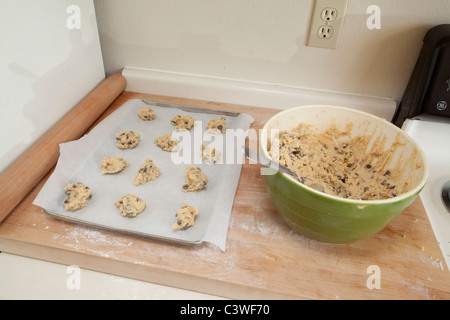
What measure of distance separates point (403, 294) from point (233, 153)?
0.48 metres

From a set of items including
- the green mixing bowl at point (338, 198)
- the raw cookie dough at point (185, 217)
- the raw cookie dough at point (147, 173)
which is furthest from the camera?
the raw cookie dough at point (147, 173)

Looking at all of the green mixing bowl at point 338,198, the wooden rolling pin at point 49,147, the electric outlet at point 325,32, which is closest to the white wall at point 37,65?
the wooden rolling pin at point 49,147

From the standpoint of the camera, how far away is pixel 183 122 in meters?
0.93

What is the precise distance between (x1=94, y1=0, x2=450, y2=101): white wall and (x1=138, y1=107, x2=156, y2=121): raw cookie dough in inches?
7.0

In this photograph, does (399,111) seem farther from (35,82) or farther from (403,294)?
(35,82)

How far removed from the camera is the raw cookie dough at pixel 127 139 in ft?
2.79

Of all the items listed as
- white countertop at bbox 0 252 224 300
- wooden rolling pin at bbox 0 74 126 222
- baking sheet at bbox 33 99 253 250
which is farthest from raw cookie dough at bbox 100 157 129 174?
white countertop at bbox 0 252 224 300

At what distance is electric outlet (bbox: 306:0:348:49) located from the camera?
2.68 ft

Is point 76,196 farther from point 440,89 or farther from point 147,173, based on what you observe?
point 440,89

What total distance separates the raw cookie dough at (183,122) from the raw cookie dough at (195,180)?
0.66 feet

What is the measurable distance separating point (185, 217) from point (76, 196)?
25 centimetres

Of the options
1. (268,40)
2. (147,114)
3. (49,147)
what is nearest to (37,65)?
(49,147)

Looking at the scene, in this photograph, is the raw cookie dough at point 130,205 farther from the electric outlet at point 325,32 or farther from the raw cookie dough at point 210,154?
the electric outlet at point 325,32
